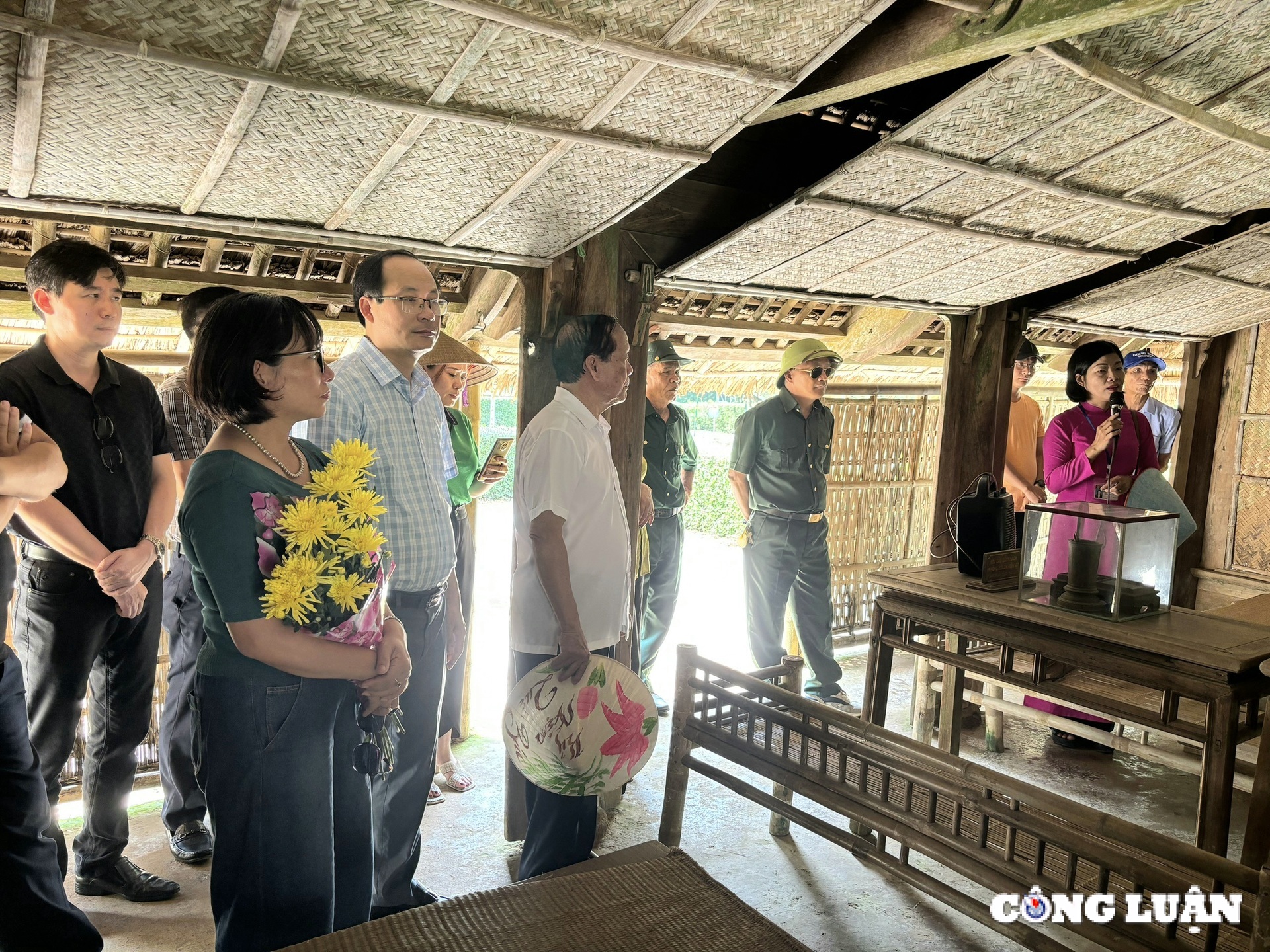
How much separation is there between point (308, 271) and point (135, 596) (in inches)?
71.3

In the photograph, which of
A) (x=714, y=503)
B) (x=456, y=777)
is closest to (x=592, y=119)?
(x=456, y=777)

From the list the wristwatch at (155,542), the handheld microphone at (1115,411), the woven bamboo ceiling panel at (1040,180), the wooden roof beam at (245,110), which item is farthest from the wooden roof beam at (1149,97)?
the wristwatch at (155,542)

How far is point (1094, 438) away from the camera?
3.88 meters

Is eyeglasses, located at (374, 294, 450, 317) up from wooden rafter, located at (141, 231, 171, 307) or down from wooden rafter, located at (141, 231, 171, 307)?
down

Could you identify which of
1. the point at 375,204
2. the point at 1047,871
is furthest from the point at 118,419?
the point at 1047,871

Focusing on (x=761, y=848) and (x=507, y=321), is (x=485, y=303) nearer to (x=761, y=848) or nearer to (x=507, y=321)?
(x=507, y=321)

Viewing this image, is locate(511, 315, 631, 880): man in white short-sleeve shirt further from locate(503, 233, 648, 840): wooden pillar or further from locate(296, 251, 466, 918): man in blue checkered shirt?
locate(503, 233, 648, 840): wooden pillar

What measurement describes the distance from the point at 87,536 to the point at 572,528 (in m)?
1.29

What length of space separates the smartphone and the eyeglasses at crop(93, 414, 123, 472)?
1.27 metres

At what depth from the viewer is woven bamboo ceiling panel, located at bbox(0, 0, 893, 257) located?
1.74 meters

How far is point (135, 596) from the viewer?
2.50 m

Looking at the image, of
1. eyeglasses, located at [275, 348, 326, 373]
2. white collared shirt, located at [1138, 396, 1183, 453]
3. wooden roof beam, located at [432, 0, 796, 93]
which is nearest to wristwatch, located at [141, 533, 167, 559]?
eyeglasses, located at [275, 348, 326, 373]

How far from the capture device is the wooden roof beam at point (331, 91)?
1.61m

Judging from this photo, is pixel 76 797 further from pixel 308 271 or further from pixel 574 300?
pixel 574 300
